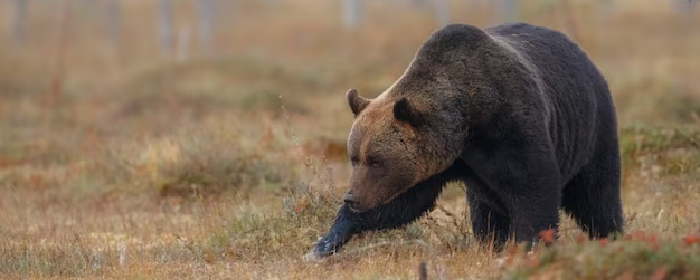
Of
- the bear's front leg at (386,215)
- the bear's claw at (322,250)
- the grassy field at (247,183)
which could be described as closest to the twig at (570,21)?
the grassy field at (247,183)

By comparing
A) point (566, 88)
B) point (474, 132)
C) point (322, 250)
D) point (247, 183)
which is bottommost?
point (247, 183)

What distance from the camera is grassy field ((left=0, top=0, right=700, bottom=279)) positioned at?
25.5 ft

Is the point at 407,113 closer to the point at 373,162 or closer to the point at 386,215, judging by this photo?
the point at 373,162

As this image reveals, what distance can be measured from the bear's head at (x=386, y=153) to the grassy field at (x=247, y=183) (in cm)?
61

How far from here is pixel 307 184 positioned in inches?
395

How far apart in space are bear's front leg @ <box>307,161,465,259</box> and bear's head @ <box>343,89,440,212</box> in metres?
0.71

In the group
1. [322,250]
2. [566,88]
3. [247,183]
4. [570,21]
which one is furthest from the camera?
[570,21]

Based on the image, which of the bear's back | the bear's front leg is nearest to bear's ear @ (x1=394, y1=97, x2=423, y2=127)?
the bear's front leg

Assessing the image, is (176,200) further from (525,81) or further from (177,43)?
(177,43)

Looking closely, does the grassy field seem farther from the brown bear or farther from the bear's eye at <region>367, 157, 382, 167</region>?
the bear's eye at <region>367, 157, 382, 167</region>

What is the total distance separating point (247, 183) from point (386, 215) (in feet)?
18.3

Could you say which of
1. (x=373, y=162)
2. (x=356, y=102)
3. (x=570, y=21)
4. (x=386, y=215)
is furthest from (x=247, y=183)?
(x=570, y=21)

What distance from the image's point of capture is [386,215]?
827 cm

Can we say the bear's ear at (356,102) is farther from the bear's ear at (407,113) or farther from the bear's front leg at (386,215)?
the bear's front leg at (386,215)
